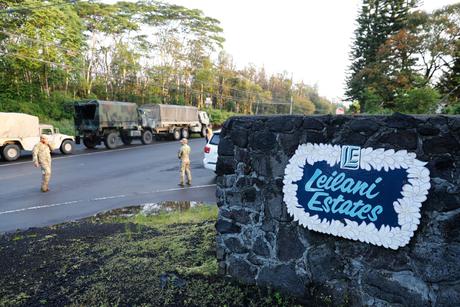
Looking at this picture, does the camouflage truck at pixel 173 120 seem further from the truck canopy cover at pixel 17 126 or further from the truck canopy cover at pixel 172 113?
the truck canopy cover at pixel 17 126

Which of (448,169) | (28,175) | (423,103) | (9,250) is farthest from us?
(423,103)

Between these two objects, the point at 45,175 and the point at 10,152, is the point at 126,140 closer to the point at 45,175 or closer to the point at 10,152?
the point at 10,152

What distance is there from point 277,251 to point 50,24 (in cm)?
2625

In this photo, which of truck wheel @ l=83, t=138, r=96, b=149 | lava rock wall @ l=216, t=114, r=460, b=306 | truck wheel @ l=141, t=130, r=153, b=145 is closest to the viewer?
lava rock wall @ l=216, t=114, r=460, b=306

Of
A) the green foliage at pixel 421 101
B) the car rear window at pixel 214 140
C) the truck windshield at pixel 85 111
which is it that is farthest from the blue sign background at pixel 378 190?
the truck windshield at pixel 85 111

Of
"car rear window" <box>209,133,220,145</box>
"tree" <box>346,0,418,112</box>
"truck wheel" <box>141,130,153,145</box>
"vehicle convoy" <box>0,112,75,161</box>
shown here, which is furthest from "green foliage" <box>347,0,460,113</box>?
"vehicle convoy" <box>0,112,75,161</box>

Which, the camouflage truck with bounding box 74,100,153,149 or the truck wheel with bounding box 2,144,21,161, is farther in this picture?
the camouflage truck with bounding box 74,100,153,149

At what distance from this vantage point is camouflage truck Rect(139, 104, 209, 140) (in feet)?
81.9

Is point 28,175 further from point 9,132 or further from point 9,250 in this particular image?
point 9,250

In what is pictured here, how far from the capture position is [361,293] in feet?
10.3

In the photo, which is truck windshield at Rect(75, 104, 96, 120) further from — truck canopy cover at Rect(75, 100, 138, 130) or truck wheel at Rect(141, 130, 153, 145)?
truck wheel at Rect(141, 130, 153, 145)

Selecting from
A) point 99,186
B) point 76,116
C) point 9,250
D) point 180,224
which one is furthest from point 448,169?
point 76,116

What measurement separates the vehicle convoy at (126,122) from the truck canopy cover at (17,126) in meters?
3.93

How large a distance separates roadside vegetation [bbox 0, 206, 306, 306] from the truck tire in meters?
15.6
